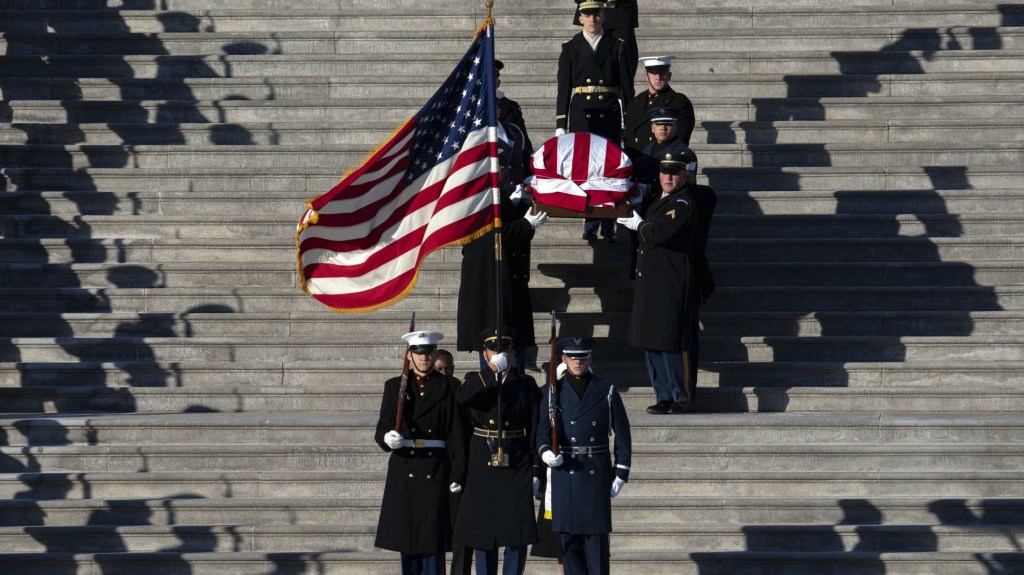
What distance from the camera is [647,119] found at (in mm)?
15594

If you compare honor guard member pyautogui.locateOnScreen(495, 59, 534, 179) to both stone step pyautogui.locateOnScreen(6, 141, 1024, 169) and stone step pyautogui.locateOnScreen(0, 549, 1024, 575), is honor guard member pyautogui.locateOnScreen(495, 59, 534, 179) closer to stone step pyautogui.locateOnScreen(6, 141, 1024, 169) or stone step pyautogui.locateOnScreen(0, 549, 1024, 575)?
stone step pyautogui.locateOnScreen(6, 141, 1024, 169)

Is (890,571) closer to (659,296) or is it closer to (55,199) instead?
(659,296)

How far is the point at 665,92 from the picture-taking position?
1565 centimetres

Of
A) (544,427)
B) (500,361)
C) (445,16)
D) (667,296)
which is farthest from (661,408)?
(445,16)

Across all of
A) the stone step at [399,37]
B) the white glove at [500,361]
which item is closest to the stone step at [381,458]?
the white glove at [500,361]

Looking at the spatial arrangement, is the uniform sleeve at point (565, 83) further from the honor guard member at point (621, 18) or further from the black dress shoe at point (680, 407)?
the black dress shoe at point (680, 407)

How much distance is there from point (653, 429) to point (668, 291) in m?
1.14

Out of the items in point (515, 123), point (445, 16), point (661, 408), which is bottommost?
point (661, 408)

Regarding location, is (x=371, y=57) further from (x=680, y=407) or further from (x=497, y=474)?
(x=497, y=474)

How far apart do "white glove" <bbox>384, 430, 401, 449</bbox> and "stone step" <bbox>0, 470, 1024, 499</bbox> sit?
2082 mm

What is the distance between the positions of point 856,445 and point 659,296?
190 cm

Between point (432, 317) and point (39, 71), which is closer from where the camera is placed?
point (432, 317)

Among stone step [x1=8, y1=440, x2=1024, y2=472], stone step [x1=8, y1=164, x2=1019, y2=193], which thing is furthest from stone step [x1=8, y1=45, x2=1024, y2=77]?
stone step [x1=8, y1=440, x2=1024, y2=472]

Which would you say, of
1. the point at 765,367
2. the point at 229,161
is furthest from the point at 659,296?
the point at 229,161
